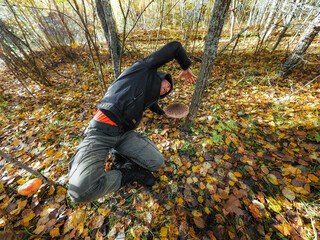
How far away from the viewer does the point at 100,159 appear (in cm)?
161

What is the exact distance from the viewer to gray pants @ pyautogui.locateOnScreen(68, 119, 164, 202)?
1.43 metres

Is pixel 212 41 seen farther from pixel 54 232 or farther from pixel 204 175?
pixel 54 232

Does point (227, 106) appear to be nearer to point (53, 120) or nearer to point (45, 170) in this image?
point (45, 170)

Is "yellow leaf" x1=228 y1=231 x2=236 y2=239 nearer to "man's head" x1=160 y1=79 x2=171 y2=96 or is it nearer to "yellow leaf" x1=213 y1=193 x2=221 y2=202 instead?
"yellow leaf" x1=213 y1=193 x2=221 y2=202

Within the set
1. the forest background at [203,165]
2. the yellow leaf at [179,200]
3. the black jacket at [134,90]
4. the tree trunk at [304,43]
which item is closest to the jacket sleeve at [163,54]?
the black jacket at [134,90]

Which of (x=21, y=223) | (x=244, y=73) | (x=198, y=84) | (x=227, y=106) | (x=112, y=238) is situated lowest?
(x=112, y=238)

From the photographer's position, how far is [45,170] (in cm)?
202

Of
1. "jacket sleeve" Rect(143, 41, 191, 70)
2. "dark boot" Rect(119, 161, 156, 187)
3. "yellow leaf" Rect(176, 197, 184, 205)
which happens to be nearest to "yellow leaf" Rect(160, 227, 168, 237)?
"yellow leaf" Rect(176, 197, 184, 205)

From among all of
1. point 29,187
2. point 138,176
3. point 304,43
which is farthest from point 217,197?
point 304,43

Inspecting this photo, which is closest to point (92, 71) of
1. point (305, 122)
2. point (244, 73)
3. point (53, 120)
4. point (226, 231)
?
point (53, 120)

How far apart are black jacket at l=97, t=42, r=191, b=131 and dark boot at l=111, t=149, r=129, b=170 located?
0.59m

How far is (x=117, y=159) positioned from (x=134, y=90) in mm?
1237

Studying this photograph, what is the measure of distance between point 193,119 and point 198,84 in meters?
0.71

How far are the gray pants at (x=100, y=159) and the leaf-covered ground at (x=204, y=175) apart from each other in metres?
0.32
